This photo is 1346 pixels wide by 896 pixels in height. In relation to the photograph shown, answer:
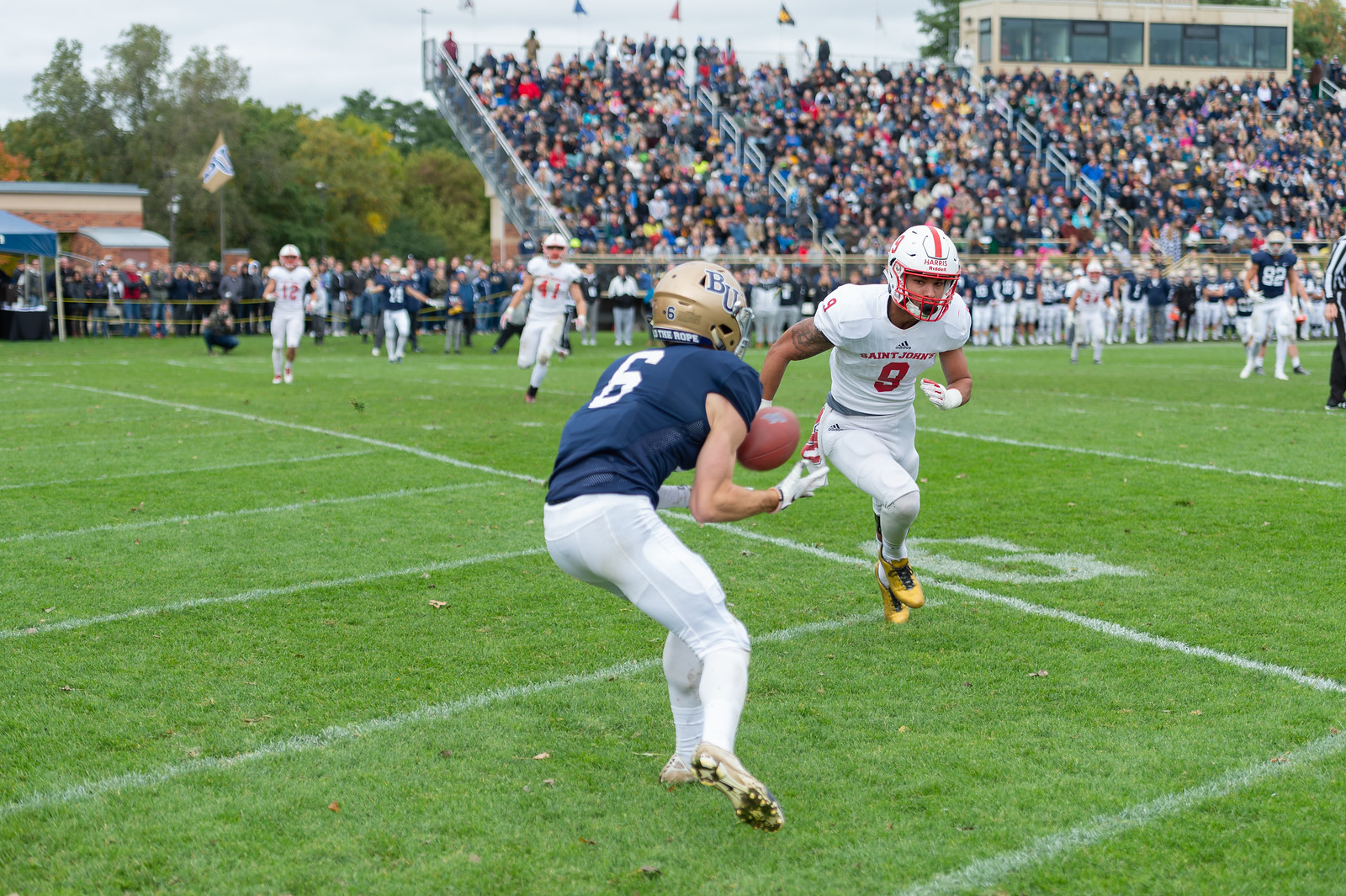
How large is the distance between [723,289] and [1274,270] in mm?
14532

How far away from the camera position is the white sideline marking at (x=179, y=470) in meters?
9.11

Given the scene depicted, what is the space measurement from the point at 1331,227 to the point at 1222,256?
598cm

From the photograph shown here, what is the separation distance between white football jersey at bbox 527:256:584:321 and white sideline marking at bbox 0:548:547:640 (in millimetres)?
7927

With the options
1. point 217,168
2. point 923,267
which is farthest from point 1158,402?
point 217,168

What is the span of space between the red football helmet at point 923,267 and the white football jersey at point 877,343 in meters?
0.17

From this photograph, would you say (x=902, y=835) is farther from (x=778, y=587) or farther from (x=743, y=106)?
(x=743, y=106)

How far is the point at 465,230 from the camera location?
226ft

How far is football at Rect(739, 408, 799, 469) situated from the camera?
147 inches

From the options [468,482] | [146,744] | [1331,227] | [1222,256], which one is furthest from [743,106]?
[146,744]

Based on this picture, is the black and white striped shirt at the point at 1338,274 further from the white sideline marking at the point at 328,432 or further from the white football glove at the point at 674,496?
the white football glove at the point at 674,496

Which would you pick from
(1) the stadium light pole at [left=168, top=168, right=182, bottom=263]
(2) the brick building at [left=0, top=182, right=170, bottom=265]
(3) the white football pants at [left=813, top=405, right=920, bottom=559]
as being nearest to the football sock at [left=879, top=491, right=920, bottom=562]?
(3) the white football pants at [left=813, top=405, right=920, bottom=559]

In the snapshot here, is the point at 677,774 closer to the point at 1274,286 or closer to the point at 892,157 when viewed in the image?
the point at 1274,286

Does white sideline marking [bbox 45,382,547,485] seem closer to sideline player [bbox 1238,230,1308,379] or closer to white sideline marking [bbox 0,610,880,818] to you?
white sideline marking [bbox 0,610,880,818]

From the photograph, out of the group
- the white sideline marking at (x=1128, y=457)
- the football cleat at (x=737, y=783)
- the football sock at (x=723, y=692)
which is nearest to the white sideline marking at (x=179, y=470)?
the white sideline marking at (x=1128, y=457)
